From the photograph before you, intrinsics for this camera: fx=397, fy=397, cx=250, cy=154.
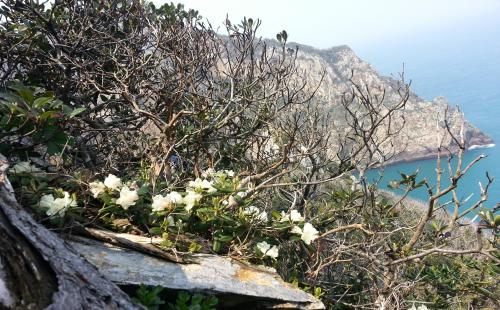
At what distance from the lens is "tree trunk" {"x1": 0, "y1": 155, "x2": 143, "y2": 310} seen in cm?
130

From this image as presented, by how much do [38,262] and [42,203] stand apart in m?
1.10

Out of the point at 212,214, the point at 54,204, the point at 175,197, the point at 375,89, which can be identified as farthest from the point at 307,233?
the point at 375,89

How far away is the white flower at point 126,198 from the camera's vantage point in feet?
8.96

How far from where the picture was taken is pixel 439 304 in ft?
16.4

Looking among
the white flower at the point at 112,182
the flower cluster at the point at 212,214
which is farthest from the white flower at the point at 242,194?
the white flower at the point at 112,182

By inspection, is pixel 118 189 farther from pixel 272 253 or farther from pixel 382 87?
pixel 382 87

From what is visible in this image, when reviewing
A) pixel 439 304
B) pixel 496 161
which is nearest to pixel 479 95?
pixel 496 161

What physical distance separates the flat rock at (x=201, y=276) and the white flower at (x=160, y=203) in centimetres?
23

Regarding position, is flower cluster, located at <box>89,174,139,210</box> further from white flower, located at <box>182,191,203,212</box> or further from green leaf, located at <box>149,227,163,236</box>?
white flower, located at <box>182,191,203,212</box>

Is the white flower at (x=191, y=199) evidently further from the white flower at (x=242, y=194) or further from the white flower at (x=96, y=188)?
the white flower at (x=96, y=188)

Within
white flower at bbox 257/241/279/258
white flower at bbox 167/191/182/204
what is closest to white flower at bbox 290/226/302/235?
white flower at bbox 257/241/279/258

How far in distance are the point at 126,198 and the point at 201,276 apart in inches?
29.7

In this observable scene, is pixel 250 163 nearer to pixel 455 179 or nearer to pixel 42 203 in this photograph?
pixel 455 179

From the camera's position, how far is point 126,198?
108 inches
